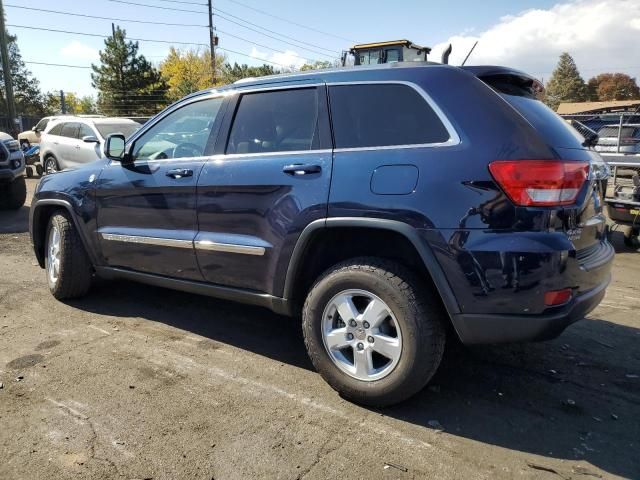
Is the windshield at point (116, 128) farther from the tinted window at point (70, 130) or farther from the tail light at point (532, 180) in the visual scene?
the tail light at point (532, 180)

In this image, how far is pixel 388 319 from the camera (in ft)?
9.61

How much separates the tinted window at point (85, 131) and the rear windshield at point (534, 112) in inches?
481

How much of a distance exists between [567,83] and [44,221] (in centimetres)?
8539

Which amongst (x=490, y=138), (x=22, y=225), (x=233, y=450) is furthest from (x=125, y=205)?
(x=22, y=225)

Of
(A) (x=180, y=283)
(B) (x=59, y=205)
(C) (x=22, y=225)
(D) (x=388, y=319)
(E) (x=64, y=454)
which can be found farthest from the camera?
(C) (x=22, y=225)

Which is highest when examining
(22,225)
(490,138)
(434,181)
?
(490,138)

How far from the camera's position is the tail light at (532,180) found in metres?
2.54

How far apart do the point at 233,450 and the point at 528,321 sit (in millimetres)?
1587

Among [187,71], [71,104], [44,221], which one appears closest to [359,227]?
[44,221]

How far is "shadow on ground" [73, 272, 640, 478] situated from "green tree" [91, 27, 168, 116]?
42.0 meters

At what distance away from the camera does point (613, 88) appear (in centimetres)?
8006

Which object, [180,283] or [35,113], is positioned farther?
[35,113]

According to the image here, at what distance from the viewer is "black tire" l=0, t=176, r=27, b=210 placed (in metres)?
10.1

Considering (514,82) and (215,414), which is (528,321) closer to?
(514,82)
